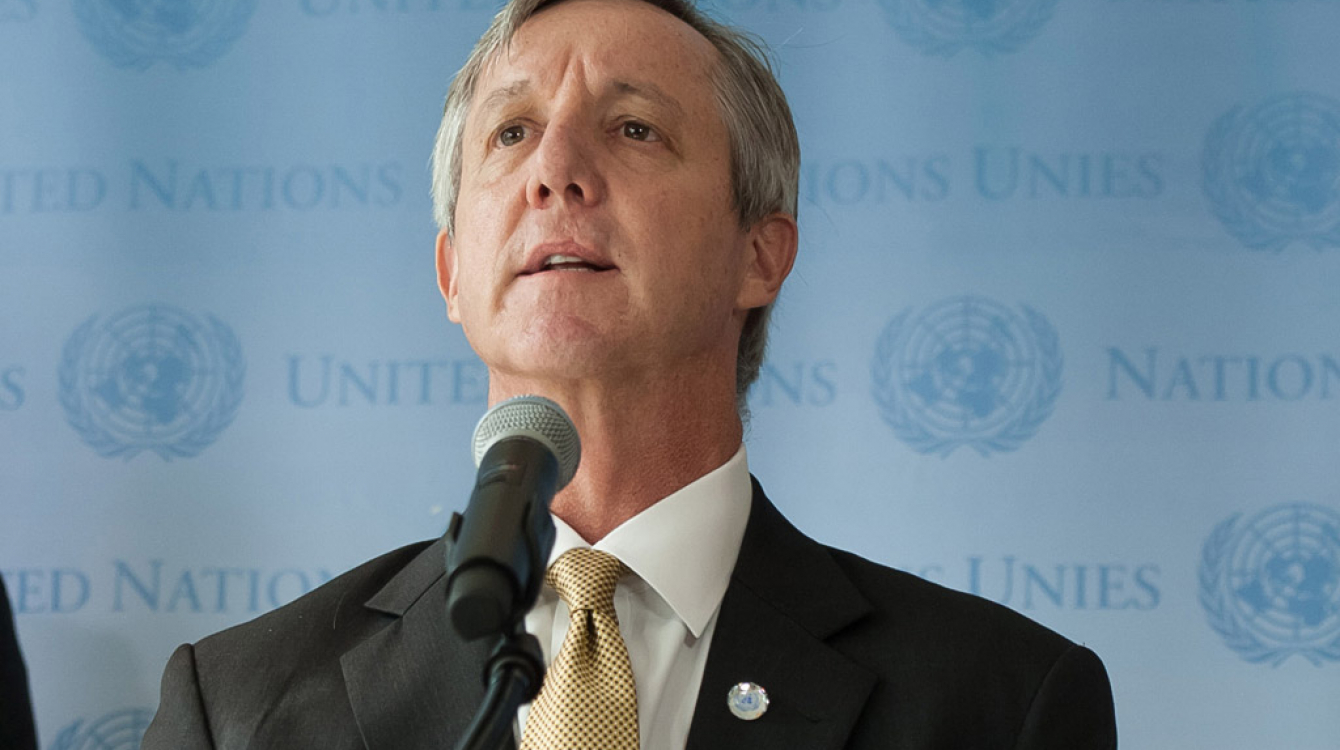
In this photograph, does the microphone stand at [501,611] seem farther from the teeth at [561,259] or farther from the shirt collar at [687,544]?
the teeth at [561,259]

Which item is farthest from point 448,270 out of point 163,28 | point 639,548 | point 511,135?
point 163,28

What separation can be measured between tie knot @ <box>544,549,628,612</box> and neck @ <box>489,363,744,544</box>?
0.15 metres

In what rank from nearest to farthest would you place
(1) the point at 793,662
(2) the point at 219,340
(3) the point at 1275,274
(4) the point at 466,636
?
(4) the point at 466,636 → (1) the point at 793,662 → (3) the point at 1275,274 → (2) the point at 219,340

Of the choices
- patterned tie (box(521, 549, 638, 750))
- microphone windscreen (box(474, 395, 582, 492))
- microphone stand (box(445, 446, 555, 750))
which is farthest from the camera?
patterned tie (box(521, 549, 638, 750))

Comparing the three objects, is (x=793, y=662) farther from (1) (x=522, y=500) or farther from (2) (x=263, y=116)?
(2) (x=263, y=116)

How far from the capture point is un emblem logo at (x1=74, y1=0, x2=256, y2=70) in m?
2.87

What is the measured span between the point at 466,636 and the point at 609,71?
1.16 metres

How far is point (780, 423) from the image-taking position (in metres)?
2.65

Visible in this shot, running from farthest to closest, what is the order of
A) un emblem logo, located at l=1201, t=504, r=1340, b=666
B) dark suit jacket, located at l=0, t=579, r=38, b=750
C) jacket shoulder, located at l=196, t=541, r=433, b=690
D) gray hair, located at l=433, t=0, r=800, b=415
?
un emblem logo, located at l=1201, t=504, r=1340, b=666 < dark suit jacket, located at l=0, t=579, r=38, b=750 < gray hair, located at l=433, t=0, r=800, b=415 < jacket shoulder, located at l=196, t=541, r=433, b=690

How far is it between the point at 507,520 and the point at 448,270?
1.24 meters

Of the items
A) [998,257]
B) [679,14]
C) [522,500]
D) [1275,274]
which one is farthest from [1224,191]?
[522,500]

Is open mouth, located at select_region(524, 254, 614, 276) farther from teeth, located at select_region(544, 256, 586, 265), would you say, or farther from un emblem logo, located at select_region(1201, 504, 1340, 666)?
un emblem logo, located at select_region(1201, 504, 1340, 666)

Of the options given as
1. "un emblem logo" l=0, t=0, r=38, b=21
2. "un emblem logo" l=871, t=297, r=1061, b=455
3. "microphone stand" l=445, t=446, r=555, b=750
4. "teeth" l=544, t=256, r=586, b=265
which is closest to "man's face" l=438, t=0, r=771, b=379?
"teeth" l=544, t=256, r=586, b=265

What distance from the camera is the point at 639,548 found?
5.85 feet
